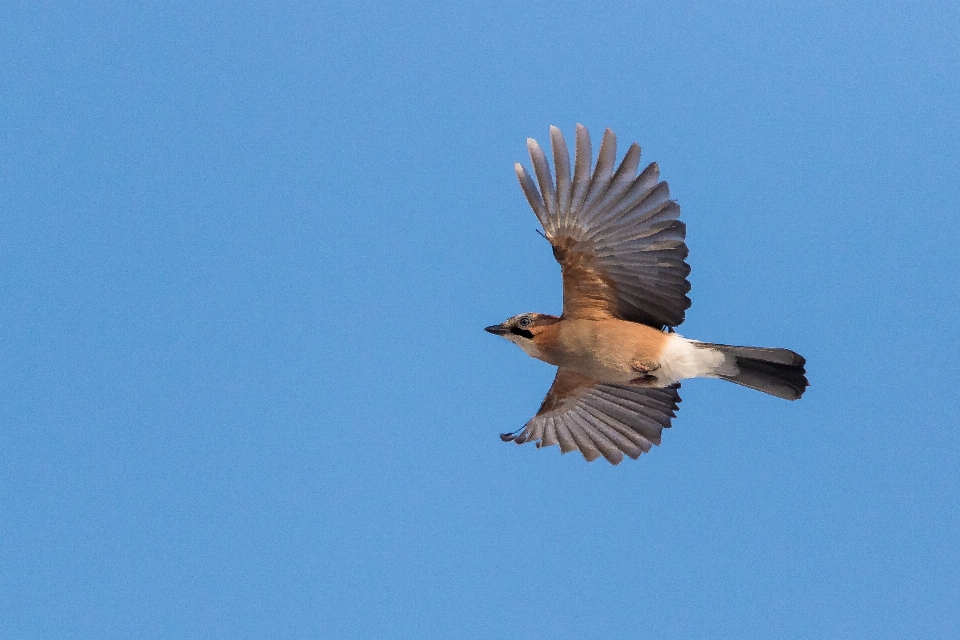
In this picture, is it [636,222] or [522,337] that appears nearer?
[636,222]

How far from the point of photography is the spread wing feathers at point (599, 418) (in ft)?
35.6

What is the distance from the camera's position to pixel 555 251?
32.0 feet

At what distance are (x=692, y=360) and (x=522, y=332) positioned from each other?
62.8 inches

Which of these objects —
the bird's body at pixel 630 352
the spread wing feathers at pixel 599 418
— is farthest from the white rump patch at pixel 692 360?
the spread wing feathers at pixel 599 418

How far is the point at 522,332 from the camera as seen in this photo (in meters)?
10.2

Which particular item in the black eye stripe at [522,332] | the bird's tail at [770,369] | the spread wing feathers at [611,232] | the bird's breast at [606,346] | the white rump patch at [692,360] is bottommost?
the bird's tail at [770,369]

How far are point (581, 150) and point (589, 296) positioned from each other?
150 cm

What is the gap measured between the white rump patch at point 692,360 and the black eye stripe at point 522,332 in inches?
48.6

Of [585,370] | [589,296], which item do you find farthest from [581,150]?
[585,370]

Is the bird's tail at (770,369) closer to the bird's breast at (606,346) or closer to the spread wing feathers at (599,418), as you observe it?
the bird's breast at (606,346)

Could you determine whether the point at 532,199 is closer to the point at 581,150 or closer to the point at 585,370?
the point at 581,150

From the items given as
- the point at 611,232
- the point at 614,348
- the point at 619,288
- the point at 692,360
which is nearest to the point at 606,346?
the point at 614,348

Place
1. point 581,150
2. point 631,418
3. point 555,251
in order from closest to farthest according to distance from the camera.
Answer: point 581,150 → point 555,251 → point 631,418

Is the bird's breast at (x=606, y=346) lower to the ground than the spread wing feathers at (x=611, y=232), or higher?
lower
